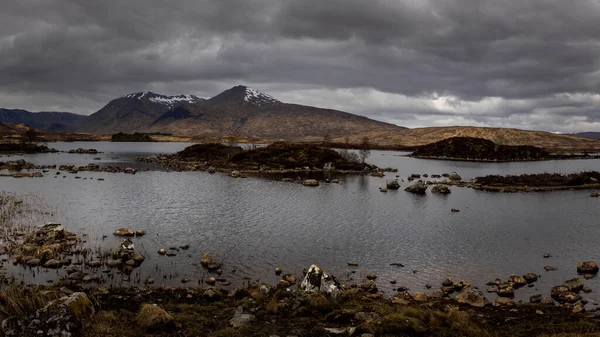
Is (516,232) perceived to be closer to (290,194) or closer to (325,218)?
(325,218)

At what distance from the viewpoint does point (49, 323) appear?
16031 millimetres

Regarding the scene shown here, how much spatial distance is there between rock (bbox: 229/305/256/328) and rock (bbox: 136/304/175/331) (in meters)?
3.01

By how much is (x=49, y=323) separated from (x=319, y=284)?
16.4 m

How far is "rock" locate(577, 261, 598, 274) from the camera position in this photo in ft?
113

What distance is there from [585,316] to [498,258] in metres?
15.9

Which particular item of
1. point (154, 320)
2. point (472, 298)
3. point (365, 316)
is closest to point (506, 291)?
point (472, 298)

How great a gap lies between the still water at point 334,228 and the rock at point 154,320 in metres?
10.9

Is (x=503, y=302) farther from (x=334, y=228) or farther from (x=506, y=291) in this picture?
(x=334, y=228)

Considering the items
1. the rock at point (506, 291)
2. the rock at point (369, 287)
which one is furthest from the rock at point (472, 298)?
the rock at point (369, 287)

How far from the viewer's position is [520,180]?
10019 centimetres

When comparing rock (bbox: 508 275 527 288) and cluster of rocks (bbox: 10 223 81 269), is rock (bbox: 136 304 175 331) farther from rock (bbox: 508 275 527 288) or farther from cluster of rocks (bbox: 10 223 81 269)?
rock (bbox: 508 275 527 288)

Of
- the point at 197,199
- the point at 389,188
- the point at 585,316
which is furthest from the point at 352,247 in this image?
the point at 389,188

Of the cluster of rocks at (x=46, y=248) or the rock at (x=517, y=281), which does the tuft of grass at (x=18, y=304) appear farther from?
the rock at (x=517, y=281)

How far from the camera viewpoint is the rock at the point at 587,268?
34.3 metres
